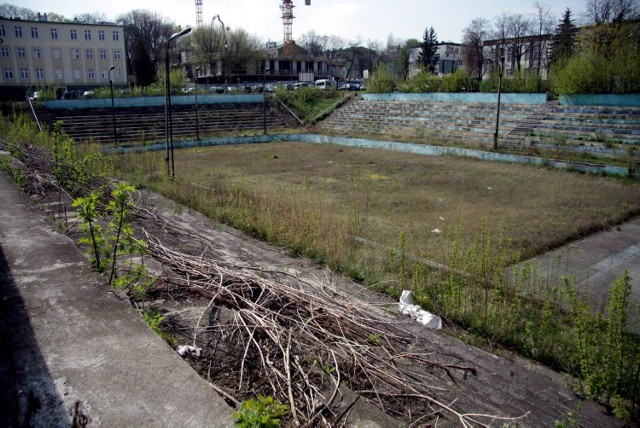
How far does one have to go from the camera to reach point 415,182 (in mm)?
15523

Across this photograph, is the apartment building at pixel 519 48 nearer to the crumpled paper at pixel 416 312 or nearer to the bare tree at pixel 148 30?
the bare tree at pixel 148 30

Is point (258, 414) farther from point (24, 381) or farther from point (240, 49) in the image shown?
point (240, 49)

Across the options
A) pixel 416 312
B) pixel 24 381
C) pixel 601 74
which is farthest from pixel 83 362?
pixel 601 74

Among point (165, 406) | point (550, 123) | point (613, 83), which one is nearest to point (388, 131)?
point (550, 123)

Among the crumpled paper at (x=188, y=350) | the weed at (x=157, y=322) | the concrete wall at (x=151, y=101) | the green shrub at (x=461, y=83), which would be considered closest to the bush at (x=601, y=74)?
the green shrub at (x=461, y=83)

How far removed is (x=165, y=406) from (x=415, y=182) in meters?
13.5

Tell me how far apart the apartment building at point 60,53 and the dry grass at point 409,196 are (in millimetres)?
39589

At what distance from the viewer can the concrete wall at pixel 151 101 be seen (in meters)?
28.5

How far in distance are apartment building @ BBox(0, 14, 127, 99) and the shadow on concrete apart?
5413 cm

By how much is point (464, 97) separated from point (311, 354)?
87.5 ft

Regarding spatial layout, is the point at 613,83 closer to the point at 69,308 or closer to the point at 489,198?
the point at 489,198

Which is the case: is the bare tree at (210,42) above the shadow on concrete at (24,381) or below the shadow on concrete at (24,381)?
above

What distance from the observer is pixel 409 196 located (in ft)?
43.7

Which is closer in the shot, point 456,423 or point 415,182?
point 456,423
